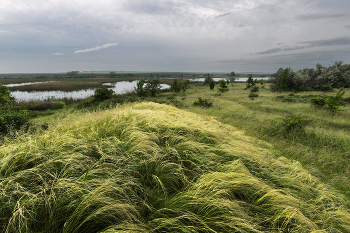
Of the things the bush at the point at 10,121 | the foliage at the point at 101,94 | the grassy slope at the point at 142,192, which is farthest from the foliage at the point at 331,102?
the foliage at the point at 101,94

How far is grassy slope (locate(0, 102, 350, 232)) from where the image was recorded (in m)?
1.54

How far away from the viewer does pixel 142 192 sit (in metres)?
2.03

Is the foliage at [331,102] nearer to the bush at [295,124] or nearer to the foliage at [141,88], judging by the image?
the bush at [295,124]

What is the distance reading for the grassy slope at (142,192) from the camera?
1542mm

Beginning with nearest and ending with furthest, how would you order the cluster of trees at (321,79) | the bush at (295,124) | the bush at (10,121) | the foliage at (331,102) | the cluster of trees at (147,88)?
1. the bush at (10,121)
2. the bush at (295,124)
3. the foliage at (331,102)
4. the cluster of trees at (147,88)
5. the cluster of trees at (321,79)

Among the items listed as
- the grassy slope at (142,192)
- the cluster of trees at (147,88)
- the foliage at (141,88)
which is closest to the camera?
the grassy slope at (142,192)

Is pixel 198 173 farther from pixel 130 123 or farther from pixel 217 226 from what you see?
pixel 130 123

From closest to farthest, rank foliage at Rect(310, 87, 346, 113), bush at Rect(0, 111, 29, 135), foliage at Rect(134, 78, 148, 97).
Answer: bush at Rect(0, 111, 29, 135) < foliage at Rect(310, 87, 346, 113) < foliage at Rect(134, 78, 148, 97)

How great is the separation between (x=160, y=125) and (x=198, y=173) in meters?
1.78

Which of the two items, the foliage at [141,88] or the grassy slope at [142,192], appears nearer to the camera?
the grassy slope at [142,192]

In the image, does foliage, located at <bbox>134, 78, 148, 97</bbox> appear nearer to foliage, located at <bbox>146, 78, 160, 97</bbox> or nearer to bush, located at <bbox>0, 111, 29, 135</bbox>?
foliage, located at <bbox>146, 78, 160, 97</bbox>

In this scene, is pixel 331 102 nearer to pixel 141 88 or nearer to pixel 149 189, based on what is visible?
pixel 149 189

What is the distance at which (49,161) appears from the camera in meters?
2.09

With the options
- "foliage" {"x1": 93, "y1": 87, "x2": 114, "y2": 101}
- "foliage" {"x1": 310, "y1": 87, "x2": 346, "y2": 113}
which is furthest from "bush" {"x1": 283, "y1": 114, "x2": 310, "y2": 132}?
"foliage" {"x1": 93, "y1": 87, "x2": 114, "y2": 101}
